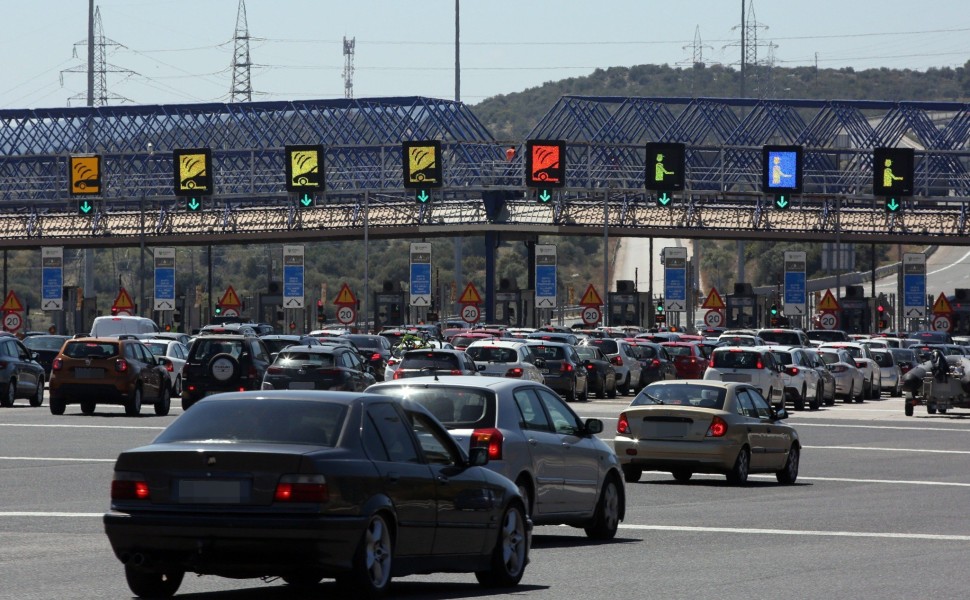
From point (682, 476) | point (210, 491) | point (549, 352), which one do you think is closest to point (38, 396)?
point (549, 352)

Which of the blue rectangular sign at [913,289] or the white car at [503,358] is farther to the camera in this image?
the blue rectangular sign at [913,289]

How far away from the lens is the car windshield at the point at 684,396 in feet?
75.8

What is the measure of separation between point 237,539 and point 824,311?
214 ft

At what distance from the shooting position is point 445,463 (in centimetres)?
1209

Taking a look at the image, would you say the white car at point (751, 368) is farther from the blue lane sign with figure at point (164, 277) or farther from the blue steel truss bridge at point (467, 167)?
the blue steel truss bridge at point (467, 167)

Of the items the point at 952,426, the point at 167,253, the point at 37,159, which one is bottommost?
the point at 952,426

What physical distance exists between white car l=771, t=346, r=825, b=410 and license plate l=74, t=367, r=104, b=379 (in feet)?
53.9

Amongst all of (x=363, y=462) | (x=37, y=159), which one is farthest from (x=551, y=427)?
(x=37, y=159)

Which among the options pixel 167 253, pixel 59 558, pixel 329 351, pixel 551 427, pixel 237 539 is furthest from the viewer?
pixel 167 253

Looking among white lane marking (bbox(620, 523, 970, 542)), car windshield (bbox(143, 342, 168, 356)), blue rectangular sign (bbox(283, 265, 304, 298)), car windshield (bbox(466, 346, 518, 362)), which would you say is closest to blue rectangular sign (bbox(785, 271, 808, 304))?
blue rectangular sign (bbox(283, 265, 304, 298))

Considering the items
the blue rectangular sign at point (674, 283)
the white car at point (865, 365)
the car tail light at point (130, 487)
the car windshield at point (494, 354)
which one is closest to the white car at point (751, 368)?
the car windshield at point (494, 354)

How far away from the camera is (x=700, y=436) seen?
22.6 m

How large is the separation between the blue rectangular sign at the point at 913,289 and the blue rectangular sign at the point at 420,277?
78.0 feet

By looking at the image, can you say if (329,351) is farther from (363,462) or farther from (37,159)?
(37,159)
